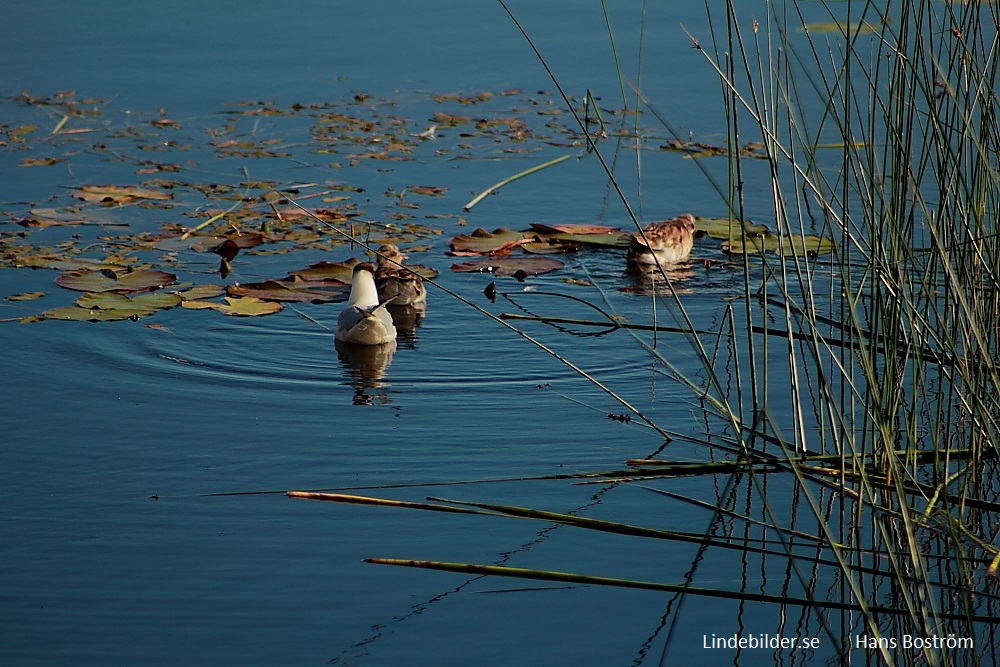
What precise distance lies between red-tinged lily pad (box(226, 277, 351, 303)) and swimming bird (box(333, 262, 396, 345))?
45 centimetres

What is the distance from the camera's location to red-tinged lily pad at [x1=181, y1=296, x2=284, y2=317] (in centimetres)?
686

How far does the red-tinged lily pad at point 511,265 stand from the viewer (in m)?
7.73

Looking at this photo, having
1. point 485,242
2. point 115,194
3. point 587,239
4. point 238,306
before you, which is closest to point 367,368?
point 238,306

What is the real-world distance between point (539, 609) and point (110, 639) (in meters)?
1.22

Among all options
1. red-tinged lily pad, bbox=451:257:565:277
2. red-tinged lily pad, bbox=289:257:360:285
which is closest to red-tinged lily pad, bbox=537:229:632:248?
red-tinged lily pad, bbox=451:257:565:277

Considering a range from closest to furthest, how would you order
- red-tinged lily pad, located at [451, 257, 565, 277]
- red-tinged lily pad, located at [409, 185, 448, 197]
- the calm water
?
the calm water
red-tinged lily pad, located at [451, 257, 565, 277]
red-tinged lily pad, located at [409, 185, 448, 197]

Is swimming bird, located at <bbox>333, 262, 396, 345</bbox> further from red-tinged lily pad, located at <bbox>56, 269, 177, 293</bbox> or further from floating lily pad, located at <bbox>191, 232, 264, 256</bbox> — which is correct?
floating lily pad, located at <bbox>191, 232, 264, 256</bbox>

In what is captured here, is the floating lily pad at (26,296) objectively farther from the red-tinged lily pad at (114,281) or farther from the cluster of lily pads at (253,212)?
the red-tinged lily pad at (114,281)

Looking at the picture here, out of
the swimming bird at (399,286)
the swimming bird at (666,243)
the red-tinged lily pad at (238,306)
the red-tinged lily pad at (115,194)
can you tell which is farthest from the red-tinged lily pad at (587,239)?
the red-tinged lily pad at (115,194)

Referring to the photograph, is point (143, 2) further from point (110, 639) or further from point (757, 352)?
point (110, 639)

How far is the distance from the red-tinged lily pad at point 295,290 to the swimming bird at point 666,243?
1693mm

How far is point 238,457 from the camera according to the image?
196 inches

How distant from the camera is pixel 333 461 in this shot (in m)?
4.93

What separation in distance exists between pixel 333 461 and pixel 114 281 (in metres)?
2.81
